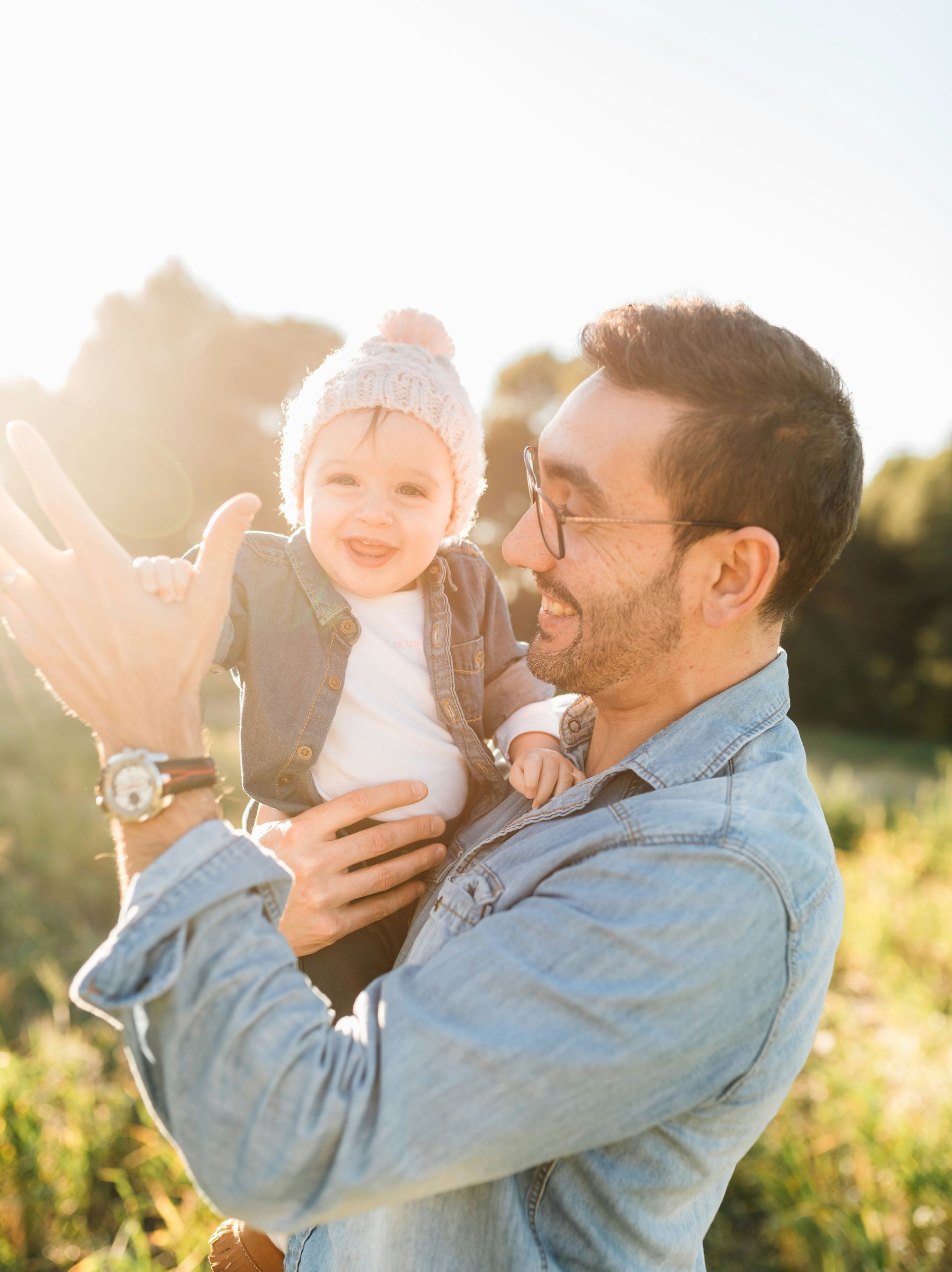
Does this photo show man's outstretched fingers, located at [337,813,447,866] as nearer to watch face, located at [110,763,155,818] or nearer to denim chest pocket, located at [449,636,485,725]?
denim chest pocket, located at [449,636,485,725]

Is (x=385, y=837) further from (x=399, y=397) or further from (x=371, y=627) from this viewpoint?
(x=399, y=397)

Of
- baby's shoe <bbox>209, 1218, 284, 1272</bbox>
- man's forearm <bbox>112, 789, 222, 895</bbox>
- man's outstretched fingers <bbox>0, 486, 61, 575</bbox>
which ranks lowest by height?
baby's shoe <bbox>209, 1218, 284, 1272</bbox>

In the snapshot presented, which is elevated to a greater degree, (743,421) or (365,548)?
(743,421)

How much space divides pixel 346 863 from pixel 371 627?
0.61 metres

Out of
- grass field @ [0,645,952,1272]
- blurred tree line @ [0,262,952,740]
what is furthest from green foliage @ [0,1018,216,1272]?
blurred tree line @ [0,262,952,740]

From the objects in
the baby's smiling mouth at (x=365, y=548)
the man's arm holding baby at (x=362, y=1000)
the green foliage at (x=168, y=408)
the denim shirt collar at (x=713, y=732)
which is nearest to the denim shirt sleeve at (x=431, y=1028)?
the man's arm holding baby at (x=362, y=1000)

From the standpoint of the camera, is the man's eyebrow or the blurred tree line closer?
the man's eyebrow

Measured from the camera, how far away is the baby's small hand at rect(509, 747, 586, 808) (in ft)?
6.32

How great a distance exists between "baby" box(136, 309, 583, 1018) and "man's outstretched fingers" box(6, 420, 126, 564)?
0.68 metres

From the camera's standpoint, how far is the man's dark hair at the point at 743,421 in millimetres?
1844

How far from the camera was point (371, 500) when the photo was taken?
2129mm

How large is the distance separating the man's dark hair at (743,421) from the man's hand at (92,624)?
1016mm

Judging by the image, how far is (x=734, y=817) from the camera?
138 centimetres

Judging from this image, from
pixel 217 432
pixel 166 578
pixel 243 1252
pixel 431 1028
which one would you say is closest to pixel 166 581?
pixel 166 578
